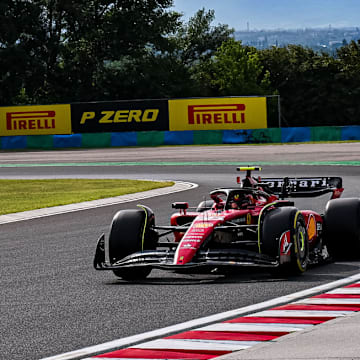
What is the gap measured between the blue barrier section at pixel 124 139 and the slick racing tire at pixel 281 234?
37.6 metres

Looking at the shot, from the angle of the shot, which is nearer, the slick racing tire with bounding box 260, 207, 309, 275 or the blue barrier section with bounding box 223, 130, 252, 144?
the slick racing tire with bounding box 260, 207, 309, 275

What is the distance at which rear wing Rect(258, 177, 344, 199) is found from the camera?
11539mm

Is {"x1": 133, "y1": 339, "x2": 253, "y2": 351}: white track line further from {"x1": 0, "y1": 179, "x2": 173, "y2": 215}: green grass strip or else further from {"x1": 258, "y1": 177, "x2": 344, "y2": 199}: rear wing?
{"x1": 0, "y1": 179, "x2": 173, "y2": 215}: green grass strip

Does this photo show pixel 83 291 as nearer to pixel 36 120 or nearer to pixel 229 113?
pixel 229 113

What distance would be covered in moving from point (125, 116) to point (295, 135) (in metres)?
9.31

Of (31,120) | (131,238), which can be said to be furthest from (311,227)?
(31,120)

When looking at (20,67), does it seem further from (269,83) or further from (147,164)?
(147,164)

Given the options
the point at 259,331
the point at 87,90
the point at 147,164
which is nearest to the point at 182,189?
the point at 147,164

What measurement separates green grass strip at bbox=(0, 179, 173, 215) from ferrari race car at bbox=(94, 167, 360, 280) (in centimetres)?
886

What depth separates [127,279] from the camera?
9531 millimetres

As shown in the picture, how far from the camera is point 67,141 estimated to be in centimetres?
4728

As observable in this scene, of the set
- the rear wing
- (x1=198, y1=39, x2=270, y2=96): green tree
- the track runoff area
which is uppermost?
(x1=198, y1=39, x2=270, y2=96): green tree

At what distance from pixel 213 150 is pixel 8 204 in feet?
67.8

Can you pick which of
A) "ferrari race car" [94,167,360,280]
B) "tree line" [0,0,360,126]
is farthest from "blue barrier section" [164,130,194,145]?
"ferrari race car" [94,167,360,280]
